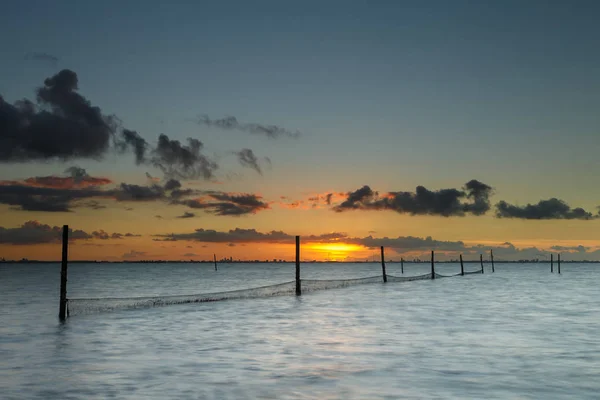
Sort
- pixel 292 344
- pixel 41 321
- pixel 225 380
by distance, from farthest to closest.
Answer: pixel 41 321
pixel 292 344
pixel 225 380

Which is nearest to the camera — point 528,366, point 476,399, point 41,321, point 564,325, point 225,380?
point 476,399

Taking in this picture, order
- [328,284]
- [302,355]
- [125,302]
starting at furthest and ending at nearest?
[328,284] → [125,302] → [302,355]

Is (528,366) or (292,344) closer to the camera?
(528,366)

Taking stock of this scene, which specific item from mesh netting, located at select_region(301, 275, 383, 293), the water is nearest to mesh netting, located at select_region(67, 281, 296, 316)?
the water

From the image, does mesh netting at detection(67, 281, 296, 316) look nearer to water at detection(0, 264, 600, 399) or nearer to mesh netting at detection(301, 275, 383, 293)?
water at detection(0, 264, 600, 399)

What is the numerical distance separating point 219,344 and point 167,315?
14273mm

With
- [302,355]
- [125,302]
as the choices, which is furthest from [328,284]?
[302,355]

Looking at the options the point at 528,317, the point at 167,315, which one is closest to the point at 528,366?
the point at 528,317

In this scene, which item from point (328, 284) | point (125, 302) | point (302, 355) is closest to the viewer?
point (302, 355)

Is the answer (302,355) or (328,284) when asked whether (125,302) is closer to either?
(302,355)

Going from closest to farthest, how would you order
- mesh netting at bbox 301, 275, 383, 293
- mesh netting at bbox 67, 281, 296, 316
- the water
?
the water
mesh netting at bbox 67, 281, 296, 316
mesh netting at bbox 301, 275, 383, 293

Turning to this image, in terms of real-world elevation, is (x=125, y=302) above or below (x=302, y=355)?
below

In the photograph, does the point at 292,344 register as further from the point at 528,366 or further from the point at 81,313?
the point at 81,313

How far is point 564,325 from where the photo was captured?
32.8 metres
